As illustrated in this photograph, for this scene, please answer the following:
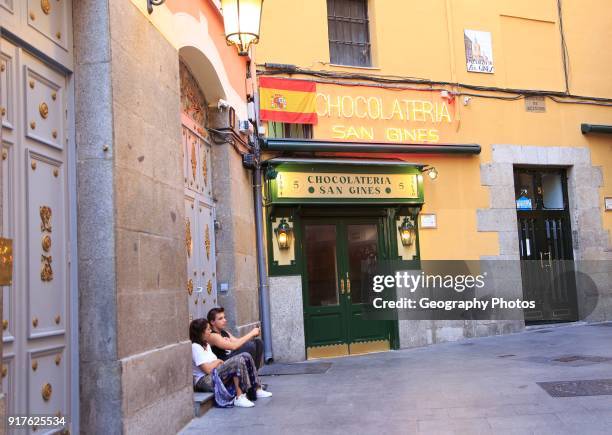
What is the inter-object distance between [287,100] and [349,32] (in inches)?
76.9

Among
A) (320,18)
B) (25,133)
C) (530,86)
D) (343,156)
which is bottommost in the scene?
(25,133)

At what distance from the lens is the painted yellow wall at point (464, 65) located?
440 inches

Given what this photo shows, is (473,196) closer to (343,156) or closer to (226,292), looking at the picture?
(343,156)

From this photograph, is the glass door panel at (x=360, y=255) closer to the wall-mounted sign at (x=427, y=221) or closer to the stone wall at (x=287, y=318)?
the wall-mounted sign at (x=427, y=221)

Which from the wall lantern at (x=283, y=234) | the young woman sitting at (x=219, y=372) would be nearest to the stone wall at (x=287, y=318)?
the wall lantern at (x=283, y=234)

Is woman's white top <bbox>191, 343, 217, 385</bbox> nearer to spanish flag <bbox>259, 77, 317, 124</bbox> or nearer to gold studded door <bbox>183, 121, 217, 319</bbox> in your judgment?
gold studded door <bbox>183, 121, 217, 319</bbox>

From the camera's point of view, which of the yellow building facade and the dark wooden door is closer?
the yellow building facade

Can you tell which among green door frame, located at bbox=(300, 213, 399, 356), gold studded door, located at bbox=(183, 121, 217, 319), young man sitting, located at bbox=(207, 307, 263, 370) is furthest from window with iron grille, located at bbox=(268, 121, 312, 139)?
young man sitting, located at bbox=(207, 307, 263, 370)

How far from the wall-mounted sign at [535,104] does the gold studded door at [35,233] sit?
386 inches

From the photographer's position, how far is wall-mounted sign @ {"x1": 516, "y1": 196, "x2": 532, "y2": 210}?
41.6 ft

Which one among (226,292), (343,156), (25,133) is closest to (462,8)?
(343,156)

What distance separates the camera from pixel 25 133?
13.8 feet

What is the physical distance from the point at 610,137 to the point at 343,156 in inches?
221

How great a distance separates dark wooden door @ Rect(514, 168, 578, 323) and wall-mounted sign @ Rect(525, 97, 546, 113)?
3.61 feet
